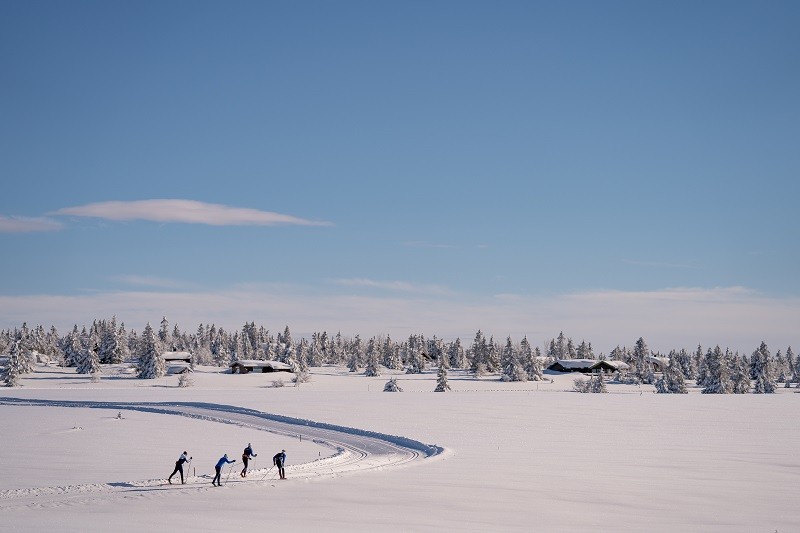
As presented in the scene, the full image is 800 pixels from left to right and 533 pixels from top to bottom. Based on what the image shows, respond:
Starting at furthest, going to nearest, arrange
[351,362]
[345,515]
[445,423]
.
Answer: [351,362] → [445,423] → [345,515]

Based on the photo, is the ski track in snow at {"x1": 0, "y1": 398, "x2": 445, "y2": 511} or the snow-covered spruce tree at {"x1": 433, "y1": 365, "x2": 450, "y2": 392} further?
the snow-covered spruce tree at {"x1": 433, "y1": 365, "x2": 450, "y2": 392}

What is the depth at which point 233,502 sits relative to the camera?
23906 mm

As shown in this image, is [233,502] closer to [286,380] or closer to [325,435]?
[325,435]

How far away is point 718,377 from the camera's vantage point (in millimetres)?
112000

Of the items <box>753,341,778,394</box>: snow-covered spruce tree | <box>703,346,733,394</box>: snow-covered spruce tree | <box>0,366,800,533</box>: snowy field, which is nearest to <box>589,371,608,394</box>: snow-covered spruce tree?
<box>703,346,733,394</box>: snow-covered spruce tree

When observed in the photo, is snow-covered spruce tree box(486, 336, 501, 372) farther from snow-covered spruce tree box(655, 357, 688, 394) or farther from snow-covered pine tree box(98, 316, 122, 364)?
snow-covered pine tree box(98, 316, 122, 364)

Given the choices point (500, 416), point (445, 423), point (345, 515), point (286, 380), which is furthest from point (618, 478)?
point (286, 380)

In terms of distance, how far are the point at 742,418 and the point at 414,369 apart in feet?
365

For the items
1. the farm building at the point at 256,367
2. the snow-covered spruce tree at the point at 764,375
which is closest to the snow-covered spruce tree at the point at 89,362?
the farm building at the point at 256,367

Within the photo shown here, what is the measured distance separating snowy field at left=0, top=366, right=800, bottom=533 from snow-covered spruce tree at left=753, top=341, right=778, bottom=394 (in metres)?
53.7

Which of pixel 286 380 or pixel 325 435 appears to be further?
pixel 286 380

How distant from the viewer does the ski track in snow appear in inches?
974

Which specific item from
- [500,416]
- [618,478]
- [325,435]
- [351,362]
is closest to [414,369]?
[351,362]

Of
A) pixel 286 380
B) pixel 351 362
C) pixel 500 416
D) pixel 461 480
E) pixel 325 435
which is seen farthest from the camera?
pixel 351 362
